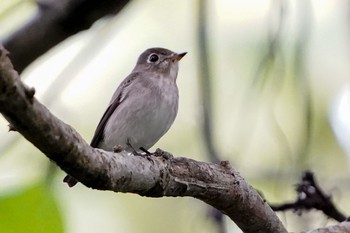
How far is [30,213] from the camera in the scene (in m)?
1.65

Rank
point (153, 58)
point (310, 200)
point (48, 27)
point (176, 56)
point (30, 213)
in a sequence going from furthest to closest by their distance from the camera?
point (153, 58), point (176, 56), point (310, 200), point (48, 27), point (30, 213)

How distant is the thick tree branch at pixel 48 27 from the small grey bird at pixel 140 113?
81 centimetres

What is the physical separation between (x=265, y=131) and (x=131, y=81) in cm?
113

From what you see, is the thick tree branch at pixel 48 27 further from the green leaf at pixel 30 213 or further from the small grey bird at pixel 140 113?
the green leaf at pixel 30 213

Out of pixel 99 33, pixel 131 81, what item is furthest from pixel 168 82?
pixel 99 33

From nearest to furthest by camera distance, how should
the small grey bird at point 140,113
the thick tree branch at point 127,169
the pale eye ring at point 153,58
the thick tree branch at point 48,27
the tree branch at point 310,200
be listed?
1. the thick tree branch at point 127,169
2. the thick tree branch at point 48,27
3. the tree branch at point 310,200
4. the small grey bird at point 140,113
5. the pale eye ring at point 153,58

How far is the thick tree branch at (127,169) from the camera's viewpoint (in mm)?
1591

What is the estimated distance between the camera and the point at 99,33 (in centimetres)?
355

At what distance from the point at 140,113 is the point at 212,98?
804 millimetres

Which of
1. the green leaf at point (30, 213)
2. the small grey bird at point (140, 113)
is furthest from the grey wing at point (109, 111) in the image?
the green leaf at point (30, 213)

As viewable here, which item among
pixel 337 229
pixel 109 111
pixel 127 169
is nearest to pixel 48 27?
pixel 127 169

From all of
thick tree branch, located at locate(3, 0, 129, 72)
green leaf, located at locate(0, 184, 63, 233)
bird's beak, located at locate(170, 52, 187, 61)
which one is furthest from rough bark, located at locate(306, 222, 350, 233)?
bird's beak, located at locate(170, 52, 187, 61)

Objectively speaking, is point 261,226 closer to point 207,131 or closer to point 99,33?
point 207,131

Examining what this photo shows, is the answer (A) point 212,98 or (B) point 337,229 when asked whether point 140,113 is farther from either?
(B) point 337,229
